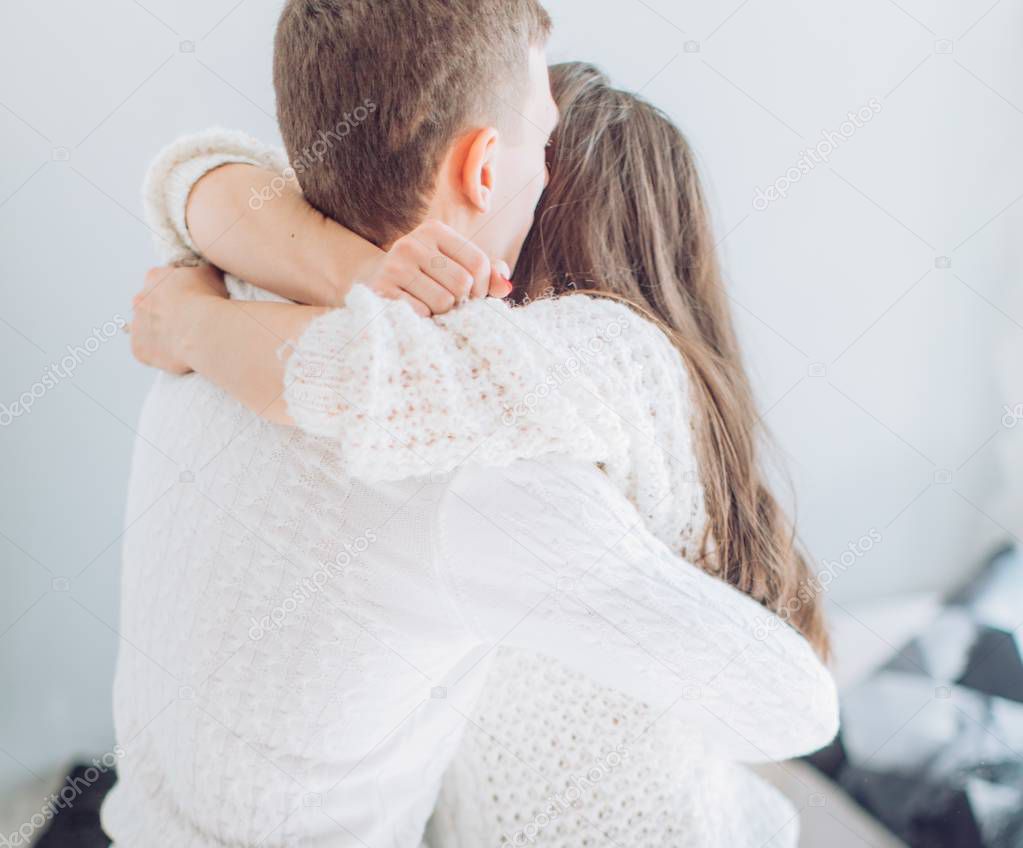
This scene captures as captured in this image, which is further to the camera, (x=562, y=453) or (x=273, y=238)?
(x=273, y=238)

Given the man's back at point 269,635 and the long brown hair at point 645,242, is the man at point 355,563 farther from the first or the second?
the long brown hair at point 645,242

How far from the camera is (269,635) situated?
645 mm

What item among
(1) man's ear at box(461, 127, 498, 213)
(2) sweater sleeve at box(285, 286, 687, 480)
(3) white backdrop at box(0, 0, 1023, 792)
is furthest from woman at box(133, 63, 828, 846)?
(3) white backdrop at box(0, 0, 1023, 792)

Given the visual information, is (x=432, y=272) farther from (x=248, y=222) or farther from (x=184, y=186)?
(x=184, y=186)

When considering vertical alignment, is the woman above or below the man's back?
above

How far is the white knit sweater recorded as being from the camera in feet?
1.77

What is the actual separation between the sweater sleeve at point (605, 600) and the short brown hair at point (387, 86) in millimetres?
271

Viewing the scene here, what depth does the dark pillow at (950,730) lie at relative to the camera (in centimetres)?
120

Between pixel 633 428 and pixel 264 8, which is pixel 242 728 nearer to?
pixel 633 428

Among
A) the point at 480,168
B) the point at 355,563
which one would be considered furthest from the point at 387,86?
the point at 355,563

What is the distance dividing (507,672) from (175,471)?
36 centimetres

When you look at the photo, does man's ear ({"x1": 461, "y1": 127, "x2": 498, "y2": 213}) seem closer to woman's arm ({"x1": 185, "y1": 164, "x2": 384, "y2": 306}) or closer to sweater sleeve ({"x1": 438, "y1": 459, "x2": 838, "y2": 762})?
woman's arm ({"x1": 185, "y1": 164, "x2": 384, "y2": 306})

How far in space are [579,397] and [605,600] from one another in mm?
150

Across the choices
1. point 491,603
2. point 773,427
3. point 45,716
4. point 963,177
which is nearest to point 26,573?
point 45,716
